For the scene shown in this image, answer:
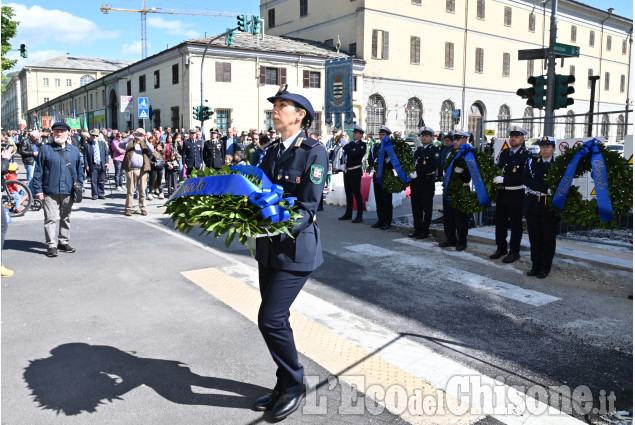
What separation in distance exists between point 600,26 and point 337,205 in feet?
170

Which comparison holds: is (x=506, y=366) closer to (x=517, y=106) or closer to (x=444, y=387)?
(x=444, y=387)

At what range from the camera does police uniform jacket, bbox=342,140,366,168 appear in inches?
473

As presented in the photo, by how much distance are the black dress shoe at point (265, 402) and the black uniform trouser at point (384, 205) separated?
24.8ft

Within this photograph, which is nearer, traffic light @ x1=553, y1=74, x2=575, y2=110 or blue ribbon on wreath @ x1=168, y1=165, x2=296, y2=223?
blue ribbon on wreath @ x1=168, y1=165, x2=296, y2=223

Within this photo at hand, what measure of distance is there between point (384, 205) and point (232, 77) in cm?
2581

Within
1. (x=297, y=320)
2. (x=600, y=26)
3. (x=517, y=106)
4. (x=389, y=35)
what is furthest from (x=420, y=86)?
(x=297, y=320)

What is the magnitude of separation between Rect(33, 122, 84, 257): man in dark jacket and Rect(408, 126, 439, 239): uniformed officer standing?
591 cm

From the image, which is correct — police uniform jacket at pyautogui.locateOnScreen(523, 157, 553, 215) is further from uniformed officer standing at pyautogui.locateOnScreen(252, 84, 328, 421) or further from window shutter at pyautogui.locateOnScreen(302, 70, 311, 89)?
window shutter at pyautogui.locateOnScreen(302, 70, 311, 89)

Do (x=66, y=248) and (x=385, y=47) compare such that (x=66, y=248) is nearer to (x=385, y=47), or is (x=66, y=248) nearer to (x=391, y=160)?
(x=391, y=160)

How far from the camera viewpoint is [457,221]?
29.6 ft

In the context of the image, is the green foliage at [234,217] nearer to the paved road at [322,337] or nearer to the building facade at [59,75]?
the paved road at [322,337]

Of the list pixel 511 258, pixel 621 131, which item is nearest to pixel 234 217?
pixel 511 258

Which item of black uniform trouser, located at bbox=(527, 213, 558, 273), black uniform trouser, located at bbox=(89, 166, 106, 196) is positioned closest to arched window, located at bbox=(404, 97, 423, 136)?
black uniform trouser, located at bbox=(89, 166, 106, 196)

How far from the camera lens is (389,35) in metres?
38.6
